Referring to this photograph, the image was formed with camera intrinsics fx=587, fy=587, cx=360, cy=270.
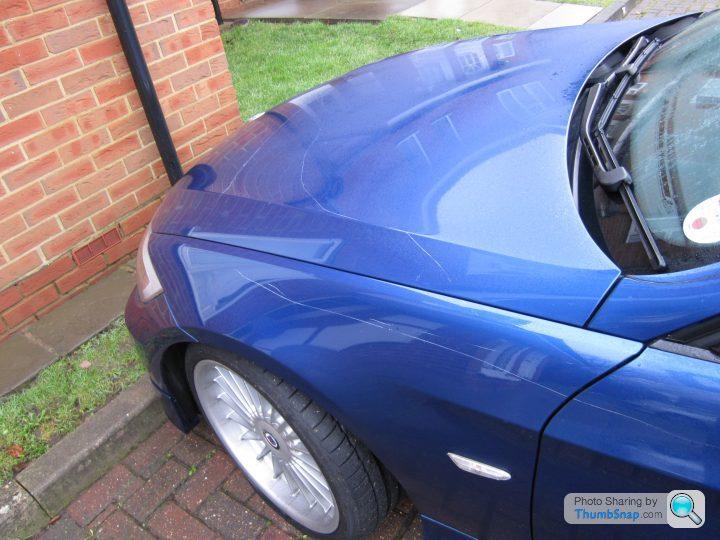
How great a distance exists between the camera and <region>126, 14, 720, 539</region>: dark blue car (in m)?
1.16

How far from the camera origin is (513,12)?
21.3ft

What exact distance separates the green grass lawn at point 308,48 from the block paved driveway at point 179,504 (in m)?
2.93

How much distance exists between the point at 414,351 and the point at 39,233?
223cm

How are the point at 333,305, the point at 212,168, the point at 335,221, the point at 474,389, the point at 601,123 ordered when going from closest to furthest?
the point at 474,389 < the point at 333,305 < the point at 335,221 < the point at 601,123 < the point at 212,168

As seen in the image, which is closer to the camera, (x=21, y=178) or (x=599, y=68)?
(x=599, y=68)

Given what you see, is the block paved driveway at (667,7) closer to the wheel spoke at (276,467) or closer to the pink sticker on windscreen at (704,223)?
the pink sticker on windscreen at (704,223)

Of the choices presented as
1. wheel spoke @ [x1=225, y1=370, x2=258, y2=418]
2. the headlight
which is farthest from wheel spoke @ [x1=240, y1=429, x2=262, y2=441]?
the headlight

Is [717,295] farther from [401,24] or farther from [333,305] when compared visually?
[401,24]

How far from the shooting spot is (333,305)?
1432 mm

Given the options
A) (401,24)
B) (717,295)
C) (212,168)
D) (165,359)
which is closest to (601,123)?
(717,295)

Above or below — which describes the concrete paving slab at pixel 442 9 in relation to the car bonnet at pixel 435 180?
below

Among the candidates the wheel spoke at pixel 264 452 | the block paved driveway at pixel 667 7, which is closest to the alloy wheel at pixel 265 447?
the wheel spoke at pixel 264 452

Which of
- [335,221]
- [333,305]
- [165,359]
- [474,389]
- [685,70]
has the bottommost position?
[165,359]
